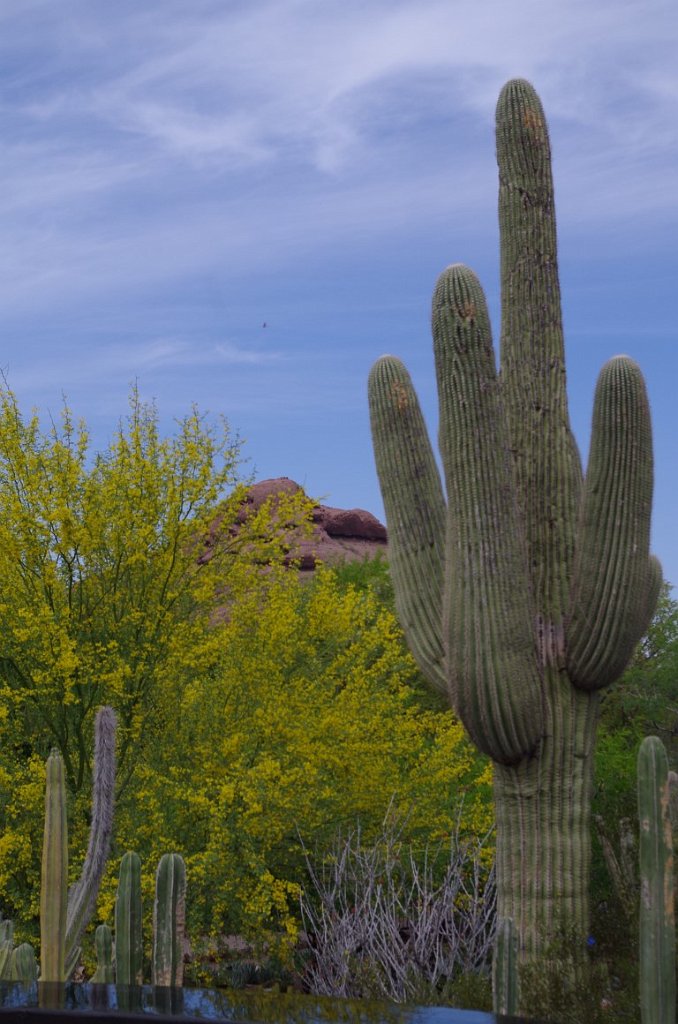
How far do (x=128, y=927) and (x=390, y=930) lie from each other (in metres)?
4.70

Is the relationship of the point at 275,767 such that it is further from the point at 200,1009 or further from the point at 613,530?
the point at 200,1009

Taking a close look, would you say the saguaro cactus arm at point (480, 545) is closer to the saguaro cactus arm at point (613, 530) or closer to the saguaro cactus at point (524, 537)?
the saguaro cactus at point (524, 537)

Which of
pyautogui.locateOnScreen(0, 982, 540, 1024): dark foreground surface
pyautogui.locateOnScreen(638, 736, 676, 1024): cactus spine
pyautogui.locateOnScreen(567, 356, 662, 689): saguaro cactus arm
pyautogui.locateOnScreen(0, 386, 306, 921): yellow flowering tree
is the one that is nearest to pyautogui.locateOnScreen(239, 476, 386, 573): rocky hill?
pyautogui.locateOnScreen(0, 386, 306, 921): yellow flowering tree

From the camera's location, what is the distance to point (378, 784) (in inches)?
458

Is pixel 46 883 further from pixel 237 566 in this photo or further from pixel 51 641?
pixel 237 566

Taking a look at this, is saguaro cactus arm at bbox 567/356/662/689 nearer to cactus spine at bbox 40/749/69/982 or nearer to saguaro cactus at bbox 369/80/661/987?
saguaro cactus at bbox 369/80/661/987

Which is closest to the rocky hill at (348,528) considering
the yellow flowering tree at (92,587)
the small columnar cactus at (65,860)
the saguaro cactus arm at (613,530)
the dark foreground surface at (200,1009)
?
the yellow flowering tree at (92,587)

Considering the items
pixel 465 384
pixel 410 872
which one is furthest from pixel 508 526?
pixel 410 872

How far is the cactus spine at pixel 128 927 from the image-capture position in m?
5.40

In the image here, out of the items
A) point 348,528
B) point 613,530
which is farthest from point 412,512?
point 348,528

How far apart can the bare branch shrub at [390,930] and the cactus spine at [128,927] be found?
3994 millimetres

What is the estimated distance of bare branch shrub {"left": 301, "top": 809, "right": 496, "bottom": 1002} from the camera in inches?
378

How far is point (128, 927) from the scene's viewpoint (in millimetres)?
5457

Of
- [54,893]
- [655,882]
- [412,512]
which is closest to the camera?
[655,882]
